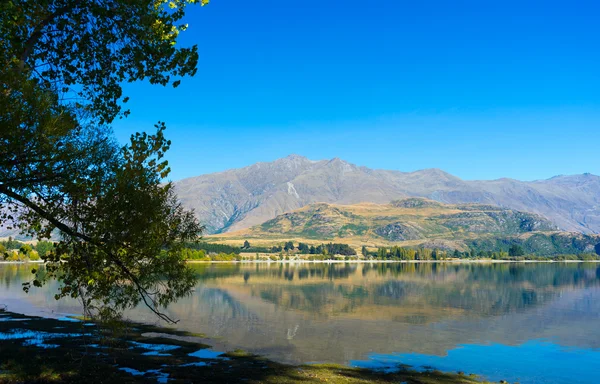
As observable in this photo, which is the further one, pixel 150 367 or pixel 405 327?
pixel 405 327

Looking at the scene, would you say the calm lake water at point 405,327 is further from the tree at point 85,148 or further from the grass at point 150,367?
the tree at point 85,148

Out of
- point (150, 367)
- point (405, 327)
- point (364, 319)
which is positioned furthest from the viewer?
point (364, 319)

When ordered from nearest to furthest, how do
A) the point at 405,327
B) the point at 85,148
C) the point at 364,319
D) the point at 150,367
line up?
the point at 85,148 → the point at 150,367 → the point at 405,327 → the point at 364,319

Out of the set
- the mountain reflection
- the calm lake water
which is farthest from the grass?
the mountain reflection

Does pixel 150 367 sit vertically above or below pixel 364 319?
above

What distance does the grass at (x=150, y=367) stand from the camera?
30.0 m

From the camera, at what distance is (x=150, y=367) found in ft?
114

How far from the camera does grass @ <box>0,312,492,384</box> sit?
29953 mm

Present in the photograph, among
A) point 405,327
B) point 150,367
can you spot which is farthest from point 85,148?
point 405,327

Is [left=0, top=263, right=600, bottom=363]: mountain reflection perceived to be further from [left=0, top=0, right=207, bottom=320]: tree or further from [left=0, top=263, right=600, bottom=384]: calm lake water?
[left=0, top=0, right=207, bottom=320]: tree

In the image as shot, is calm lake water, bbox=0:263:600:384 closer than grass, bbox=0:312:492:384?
No

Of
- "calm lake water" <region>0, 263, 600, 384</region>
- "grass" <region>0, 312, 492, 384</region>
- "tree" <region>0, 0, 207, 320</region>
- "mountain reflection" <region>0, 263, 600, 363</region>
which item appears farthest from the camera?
"mountain reflection" <region>0, 263, 600, 363</region>

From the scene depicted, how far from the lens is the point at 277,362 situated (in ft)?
133

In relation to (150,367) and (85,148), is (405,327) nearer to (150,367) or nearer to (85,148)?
(150,367)
